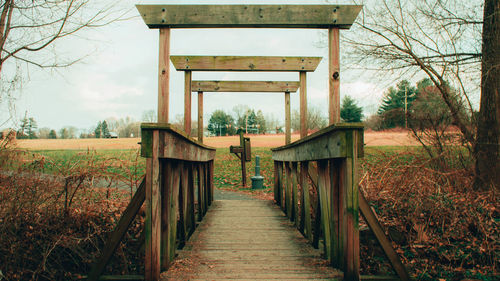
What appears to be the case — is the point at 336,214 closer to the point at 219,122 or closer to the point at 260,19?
the point at 260,19

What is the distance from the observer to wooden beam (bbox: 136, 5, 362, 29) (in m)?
3.42

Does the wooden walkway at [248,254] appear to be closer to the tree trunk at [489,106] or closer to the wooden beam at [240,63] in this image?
the wooden beam at [240,63]

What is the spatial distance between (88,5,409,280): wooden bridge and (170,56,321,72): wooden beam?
235cm

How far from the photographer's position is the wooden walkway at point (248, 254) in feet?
8.96

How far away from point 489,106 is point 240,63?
15.6 ft

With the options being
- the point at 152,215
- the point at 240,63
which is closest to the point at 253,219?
the point at 152,215

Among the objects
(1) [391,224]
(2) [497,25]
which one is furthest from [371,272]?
(2) [497,25]

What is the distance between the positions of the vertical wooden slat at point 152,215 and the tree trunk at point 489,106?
18.9 feet

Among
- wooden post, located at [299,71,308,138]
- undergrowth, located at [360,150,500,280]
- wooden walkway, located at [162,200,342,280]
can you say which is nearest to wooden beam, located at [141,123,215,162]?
wooden walkway, located at [162,200,342,280]

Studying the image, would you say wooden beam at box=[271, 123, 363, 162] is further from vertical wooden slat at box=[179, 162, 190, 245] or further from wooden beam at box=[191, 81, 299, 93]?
wooden beam at box=[191, 81, 299, 93]

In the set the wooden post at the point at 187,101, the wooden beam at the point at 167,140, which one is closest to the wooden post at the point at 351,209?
the wooden beam at the point at 167,140

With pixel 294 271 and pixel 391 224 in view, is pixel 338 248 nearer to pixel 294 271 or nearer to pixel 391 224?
pixel 294 271

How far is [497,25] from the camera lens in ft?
Result: 19.5

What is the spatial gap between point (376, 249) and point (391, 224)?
418 mm
